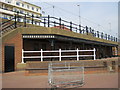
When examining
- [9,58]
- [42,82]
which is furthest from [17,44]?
[42,82]

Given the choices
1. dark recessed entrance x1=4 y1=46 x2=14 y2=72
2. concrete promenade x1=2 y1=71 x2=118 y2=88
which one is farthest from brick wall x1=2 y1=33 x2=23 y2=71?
concrete promenade x1=2 y1=71 x2=118 y2=88

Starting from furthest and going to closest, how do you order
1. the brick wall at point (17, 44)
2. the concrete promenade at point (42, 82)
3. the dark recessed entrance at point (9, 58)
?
the brick wall at point (17, 44), the dark recessed entrance at point (9, 58), the concrete promenade at point (42, 82)

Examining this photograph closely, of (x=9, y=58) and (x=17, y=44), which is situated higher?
(x=17, y=44)

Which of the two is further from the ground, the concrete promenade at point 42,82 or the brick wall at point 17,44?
the brick wall at point 17,44

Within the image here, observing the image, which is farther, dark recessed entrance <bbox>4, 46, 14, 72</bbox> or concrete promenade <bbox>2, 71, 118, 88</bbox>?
dark recessed entrance <bbox>4, 46, 14, 72</bbox>

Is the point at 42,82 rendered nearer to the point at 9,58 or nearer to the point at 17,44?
the point at 9,58

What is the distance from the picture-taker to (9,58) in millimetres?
12125

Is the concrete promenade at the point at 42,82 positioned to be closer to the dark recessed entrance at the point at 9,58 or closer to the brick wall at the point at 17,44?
the dark recessed entrance at the point at 9,58

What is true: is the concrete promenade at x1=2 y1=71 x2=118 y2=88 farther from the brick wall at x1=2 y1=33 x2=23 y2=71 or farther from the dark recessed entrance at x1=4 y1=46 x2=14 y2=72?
the brick wall at x1=2 y1=33 x2=23 y2=71

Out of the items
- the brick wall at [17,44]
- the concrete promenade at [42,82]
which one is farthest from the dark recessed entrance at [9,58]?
the concrete promenade at [42,82]

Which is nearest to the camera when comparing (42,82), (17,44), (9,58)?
(42,82)

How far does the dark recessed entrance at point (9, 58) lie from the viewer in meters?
11.9

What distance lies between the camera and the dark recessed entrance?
1194 cm

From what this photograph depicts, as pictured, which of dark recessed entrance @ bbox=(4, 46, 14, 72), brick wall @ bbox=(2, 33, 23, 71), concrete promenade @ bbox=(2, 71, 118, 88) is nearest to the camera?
Answer: concrete promenade @ bbox=(2, 71, 118, 88)
